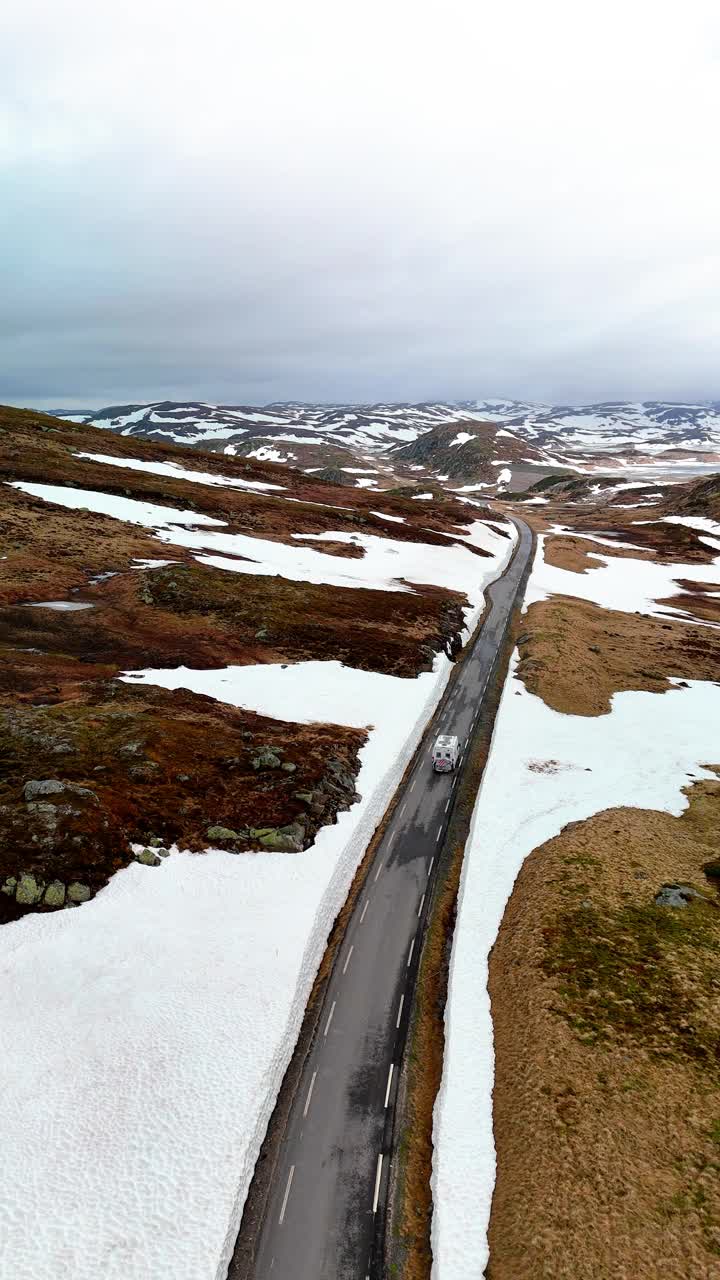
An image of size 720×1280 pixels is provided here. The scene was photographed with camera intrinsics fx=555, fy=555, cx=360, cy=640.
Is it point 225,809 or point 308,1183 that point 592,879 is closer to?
point 308,1183

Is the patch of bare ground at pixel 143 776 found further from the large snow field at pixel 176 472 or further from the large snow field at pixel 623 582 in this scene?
the large snow field at pixel 176 472

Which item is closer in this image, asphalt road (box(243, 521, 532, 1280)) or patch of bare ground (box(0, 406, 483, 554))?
asphalt road (box(243, 521, 532, 1280))

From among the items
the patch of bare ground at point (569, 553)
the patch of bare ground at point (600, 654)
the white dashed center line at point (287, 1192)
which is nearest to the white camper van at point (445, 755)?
the patch of bare ground at point (600, 654)

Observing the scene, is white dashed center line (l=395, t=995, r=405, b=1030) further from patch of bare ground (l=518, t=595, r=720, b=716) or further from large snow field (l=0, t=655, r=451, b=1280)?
patch of bare ground (l=518, t=595, r=720, b=716)

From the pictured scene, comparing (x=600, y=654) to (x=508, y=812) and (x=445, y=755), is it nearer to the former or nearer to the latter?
(x=445, y=755)

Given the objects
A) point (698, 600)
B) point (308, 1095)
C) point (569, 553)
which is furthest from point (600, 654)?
point (569, 553)

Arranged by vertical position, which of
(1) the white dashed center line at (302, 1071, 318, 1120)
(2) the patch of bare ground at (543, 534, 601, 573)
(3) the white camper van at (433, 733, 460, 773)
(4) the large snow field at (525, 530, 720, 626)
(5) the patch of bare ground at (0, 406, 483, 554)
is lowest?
(1) the white dashed center line at (302, 1071, 318, 1120)

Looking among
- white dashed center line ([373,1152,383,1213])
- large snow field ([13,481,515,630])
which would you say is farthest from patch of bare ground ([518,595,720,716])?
white dashed center line ([373,1152,383,1213])
